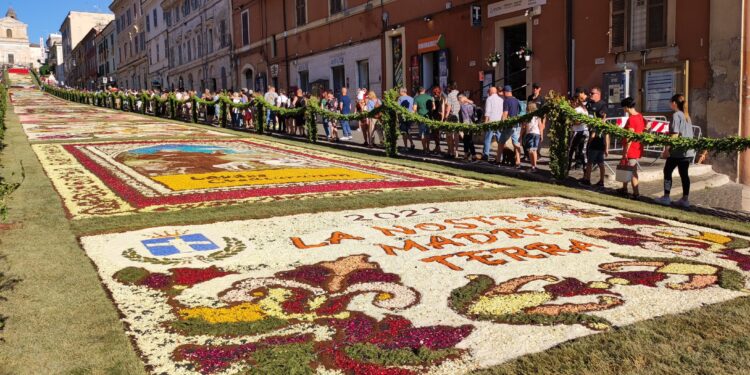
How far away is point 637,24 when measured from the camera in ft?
45.2

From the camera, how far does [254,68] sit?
3419 centimetres

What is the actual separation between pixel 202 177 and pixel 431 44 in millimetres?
11778

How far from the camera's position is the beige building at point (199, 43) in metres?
38.6

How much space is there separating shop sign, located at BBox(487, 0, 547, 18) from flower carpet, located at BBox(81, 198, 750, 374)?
34.7ft

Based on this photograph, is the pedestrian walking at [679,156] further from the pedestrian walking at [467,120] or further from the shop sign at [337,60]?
the shop sign at [337,60]

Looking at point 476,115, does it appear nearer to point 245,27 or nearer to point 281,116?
point 281,116

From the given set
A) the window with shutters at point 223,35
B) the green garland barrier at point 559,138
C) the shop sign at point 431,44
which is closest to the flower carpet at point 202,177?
the green garland barrier at point 559,138

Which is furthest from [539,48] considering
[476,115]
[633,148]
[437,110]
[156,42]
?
[156,42]

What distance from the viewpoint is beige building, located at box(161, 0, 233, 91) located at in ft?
127

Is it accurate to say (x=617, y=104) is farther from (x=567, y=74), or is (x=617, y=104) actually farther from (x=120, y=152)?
(x=120, y=152)

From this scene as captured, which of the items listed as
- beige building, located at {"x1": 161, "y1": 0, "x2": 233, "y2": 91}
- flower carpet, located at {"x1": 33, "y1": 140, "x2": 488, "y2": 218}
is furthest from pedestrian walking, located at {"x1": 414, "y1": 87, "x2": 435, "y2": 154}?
beige building, located at {"x1": 161, "y1": 0, "x2": 233, "y2": 91}

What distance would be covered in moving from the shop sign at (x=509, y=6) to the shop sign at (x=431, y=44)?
2.25 metres

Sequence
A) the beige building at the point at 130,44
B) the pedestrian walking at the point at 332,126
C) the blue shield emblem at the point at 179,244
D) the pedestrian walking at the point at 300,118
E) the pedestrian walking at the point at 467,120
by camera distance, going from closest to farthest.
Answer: the blue shield emblem at the point at 179,244
the pedestrian walking at the point at 467,120
the pedestrian walking at the point at 332,126
the pedestrian walking at the point at 300,118
the beige building at the point at 130,44

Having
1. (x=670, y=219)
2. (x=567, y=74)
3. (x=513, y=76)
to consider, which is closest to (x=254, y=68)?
(x=513, y=76)
